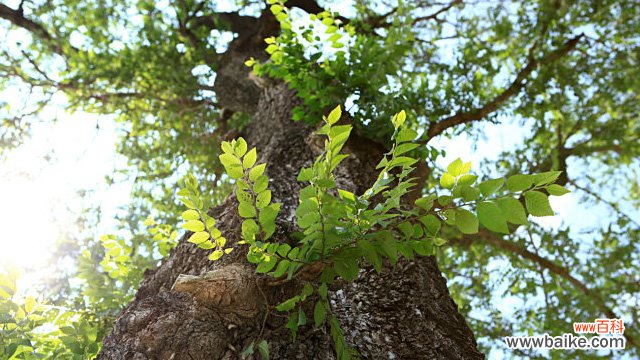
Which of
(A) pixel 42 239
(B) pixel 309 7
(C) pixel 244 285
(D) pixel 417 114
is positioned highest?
(B) pixel 309 7

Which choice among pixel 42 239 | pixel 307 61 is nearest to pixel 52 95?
pixel 42 239

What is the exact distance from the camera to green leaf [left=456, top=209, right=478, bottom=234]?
43.8 inches

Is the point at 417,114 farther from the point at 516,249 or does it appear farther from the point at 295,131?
the point at 516,249

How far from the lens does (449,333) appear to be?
1729 mm

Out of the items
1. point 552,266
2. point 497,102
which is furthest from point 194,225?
point 552,266

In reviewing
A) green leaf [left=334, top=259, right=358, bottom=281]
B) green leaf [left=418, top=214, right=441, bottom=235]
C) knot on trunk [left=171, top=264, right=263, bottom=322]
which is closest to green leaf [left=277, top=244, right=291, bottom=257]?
green leaf [left=334, top=259, right=358, bottom=281]

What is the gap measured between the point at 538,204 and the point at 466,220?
0.51ft

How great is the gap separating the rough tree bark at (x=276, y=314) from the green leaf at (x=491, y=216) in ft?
2.01

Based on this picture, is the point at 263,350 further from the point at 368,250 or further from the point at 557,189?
the point at 557,189

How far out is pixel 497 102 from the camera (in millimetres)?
4078

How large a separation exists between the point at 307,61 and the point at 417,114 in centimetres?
107

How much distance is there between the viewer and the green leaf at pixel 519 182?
3.48ft

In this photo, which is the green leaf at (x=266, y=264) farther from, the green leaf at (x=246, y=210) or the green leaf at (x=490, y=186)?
the green leaf at (x=490, y=186)

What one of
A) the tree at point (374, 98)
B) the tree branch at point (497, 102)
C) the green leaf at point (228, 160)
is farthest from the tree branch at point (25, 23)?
the green leaf at point (228, 160)
